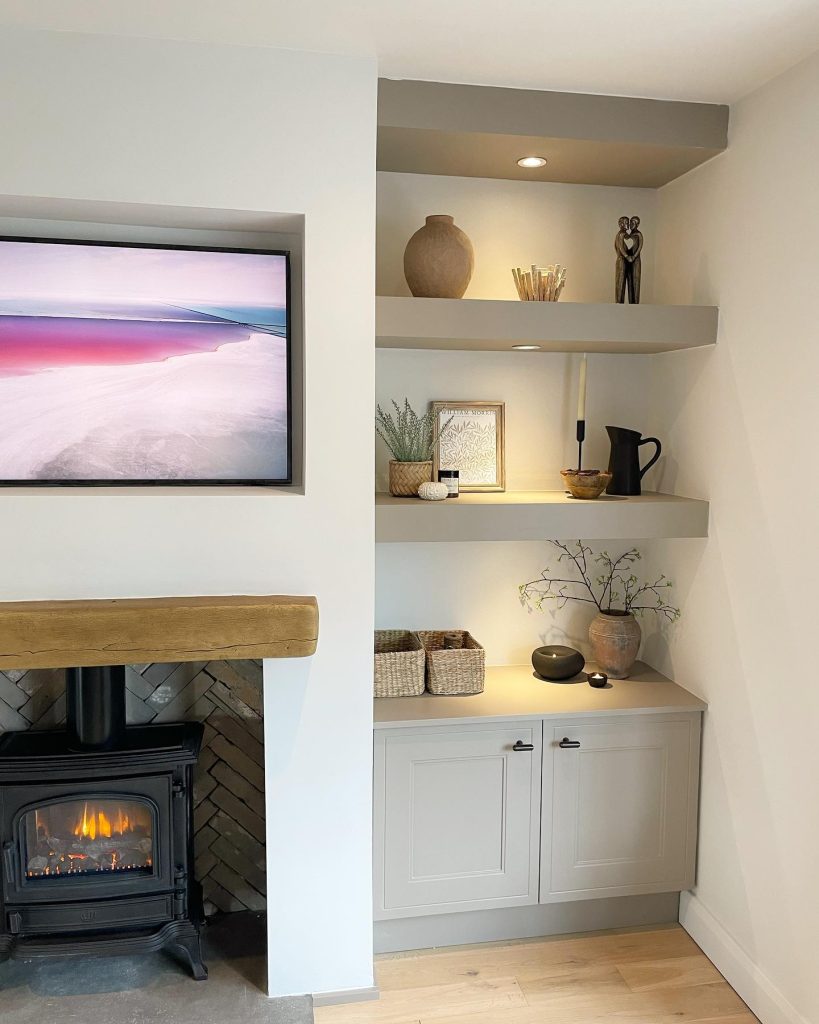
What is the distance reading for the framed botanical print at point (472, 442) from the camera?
287 cm

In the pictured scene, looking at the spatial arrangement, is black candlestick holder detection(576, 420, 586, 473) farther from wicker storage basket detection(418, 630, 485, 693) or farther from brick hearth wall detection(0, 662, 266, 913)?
brick hearth wall detection(0, 662, 266, 913)

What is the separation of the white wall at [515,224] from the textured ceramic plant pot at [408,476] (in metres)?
0.59

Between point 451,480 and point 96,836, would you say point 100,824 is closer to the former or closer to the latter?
point 96,836

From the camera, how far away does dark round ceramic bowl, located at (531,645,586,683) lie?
2.84 meters

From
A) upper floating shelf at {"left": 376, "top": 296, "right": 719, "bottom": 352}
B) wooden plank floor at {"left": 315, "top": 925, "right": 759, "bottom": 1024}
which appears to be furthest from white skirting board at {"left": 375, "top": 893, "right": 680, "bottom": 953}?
upper floating shelf at {"left": 376, "top": 296, "right": 719, "bottom": 352}

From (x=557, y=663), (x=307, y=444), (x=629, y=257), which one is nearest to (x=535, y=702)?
(x=557, y=663)

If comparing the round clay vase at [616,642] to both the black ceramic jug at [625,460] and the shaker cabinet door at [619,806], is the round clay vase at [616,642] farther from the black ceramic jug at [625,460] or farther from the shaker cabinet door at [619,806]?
the black ceramic jug at [625,460]

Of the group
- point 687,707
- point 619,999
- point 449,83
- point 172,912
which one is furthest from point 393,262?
point 619,999

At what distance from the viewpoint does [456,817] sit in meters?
2.58

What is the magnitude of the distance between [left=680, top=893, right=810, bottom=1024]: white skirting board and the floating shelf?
118 centimetres

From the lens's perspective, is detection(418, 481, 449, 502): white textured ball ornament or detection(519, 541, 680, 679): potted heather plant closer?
detection(418, 481, 449, 502): white textured ball ornament

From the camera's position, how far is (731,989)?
247cm

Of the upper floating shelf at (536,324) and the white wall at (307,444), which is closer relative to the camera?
the white wall at (307,444)

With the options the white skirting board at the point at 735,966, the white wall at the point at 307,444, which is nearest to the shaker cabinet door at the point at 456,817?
the white wall at the point at 307,444
